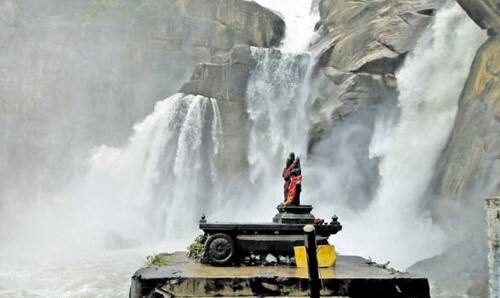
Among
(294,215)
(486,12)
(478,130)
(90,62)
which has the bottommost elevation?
(294,215)

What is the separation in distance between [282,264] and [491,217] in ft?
27.0

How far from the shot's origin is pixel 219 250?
10930 millimetres

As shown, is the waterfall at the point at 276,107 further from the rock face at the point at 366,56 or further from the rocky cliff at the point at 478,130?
the rocky cliff at the point at 478,130

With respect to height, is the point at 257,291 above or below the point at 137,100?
below

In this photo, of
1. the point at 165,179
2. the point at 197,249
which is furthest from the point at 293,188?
the point at 165,179

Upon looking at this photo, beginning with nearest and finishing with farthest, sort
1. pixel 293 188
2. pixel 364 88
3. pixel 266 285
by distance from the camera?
pixel 266 285, pixel 293 188, pixel 364 88

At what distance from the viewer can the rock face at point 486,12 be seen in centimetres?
2338

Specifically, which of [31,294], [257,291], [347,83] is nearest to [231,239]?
[257,291]

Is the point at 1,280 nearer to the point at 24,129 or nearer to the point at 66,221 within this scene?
the point at 66,221

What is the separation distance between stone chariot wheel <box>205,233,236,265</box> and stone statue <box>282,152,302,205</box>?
2.03 m

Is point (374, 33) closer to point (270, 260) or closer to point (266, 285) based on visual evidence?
point (270, 260)

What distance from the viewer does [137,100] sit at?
40656mm

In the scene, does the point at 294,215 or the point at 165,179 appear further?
the point at 165,179

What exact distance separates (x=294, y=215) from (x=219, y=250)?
206cm
